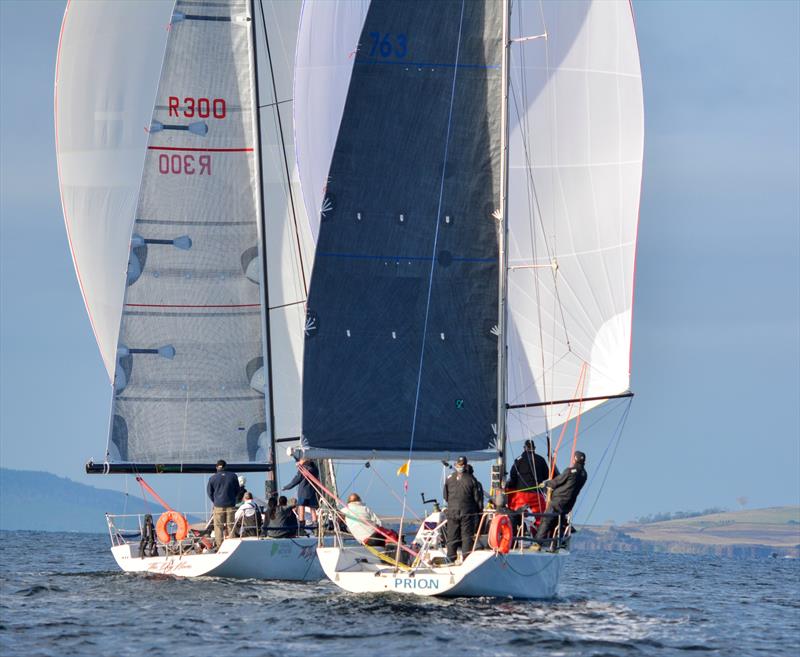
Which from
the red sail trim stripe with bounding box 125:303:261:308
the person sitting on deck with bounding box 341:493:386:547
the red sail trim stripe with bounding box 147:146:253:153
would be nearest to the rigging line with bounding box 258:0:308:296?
the red sail trim stripe with bounding box 147:146:253:153

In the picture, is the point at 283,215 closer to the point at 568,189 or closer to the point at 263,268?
the point at 263,268

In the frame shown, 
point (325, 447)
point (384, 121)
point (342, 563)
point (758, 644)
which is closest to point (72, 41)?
point (384, 121)

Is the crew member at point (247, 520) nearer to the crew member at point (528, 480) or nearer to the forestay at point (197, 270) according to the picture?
the forestay at point (197, 270)

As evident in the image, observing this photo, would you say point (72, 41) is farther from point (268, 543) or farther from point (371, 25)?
point (268, 543)

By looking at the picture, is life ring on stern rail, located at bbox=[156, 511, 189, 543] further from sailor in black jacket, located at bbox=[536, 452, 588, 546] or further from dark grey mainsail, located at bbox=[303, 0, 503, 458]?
sailor in black jacket, located at bbox=[536, 452, 588, 546]

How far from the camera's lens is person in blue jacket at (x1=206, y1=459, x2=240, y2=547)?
2580cm

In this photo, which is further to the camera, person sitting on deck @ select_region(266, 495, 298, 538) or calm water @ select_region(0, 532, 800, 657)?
person sitting on deck @ select_region(266, 495, 298, 538)

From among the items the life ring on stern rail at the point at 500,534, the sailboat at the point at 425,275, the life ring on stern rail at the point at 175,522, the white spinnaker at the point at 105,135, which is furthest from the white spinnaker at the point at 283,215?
the life ring on stern rail at the point at 500,534

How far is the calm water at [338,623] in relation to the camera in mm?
18062

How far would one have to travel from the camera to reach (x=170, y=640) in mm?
18531

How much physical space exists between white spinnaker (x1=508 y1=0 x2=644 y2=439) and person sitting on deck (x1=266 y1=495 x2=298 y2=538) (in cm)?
422

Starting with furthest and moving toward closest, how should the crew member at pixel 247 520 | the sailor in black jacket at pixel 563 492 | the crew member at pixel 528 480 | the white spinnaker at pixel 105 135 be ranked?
the white spinnaker at pixel 105 135 < the crew member at pixel 247 520 < the crew member at pixel 528 480 < the sailor in black jacket at pixel 563 492

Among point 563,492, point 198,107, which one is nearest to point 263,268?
point 198,107

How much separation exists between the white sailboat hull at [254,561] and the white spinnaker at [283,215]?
17.0 feet
